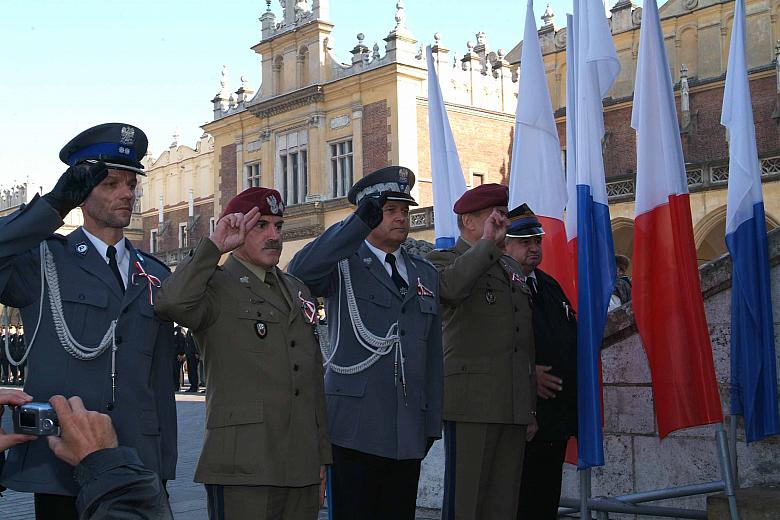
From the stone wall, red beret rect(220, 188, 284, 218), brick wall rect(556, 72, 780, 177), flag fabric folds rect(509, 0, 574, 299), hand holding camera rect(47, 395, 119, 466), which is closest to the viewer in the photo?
hand holding camera rect(47, 395, 119, 466)

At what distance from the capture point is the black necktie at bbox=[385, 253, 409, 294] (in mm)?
4359

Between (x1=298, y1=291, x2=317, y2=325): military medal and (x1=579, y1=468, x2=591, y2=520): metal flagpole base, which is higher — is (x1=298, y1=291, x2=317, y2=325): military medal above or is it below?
above

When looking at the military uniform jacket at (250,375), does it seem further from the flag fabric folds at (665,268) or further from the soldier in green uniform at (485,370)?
the flag fabric folds at (665,268)

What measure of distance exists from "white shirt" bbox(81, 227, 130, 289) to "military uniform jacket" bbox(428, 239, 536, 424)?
1.52 metres

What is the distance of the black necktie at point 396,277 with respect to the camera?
14.3 feet

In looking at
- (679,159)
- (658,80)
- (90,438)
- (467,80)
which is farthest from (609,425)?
(467,80)

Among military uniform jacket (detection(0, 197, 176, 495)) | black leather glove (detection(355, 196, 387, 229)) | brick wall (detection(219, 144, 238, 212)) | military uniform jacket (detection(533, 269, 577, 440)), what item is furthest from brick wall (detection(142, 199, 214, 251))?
military uniform jacket (detection(0, 197, 176, 495))

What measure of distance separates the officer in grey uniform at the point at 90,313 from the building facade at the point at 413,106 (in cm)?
2348

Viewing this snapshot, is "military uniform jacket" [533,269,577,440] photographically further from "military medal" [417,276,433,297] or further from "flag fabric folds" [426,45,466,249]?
"flag fabric folds" [426,45,466,249]

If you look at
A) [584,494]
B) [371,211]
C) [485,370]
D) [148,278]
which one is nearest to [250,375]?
[148,278]

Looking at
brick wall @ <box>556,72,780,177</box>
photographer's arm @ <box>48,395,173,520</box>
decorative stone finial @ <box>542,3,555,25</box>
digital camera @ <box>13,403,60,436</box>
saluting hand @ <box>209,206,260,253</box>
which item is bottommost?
Result: photographer's arm @ <box>48,395,173,520</box>

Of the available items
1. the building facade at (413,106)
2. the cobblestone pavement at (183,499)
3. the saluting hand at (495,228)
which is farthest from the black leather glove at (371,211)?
the building facade at (413,106)

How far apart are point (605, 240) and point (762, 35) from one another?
2575 centimetres

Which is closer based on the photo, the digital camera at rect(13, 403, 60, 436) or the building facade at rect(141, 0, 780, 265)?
the digital camera at rect(13, 403, 60, 436)
